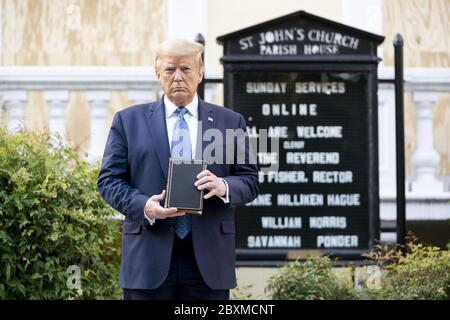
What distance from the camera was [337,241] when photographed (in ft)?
21.3

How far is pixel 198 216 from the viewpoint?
376 centimetres

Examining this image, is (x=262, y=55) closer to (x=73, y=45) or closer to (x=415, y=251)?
(x=415, y=251)

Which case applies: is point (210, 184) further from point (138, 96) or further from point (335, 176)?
point (138, 96)

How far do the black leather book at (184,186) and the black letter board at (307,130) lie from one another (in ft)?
9.22

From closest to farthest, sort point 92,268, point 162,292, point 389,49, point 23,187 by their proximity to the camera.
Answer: point 162,292 → point 23,187 → point 92,268 → point 389,49

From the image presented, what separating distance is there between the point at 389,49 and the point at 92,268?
388 cm

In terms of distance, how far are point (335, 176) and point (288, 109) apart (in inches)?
21.0

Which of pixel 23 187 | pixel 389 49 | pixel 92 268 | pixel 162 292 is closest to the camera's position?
pixel 162 292

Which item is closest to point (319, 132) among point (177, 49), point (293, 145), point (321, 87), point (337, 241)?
point (293, 145)

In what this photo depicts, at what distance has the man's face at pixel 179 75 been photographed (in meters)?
3.80

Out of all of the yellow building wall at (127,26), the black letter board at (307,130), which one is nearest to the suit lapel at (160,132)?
the black letter board at (307,130)

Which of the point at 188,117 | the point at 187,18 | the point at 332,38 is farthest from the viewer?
the point at 187,18
